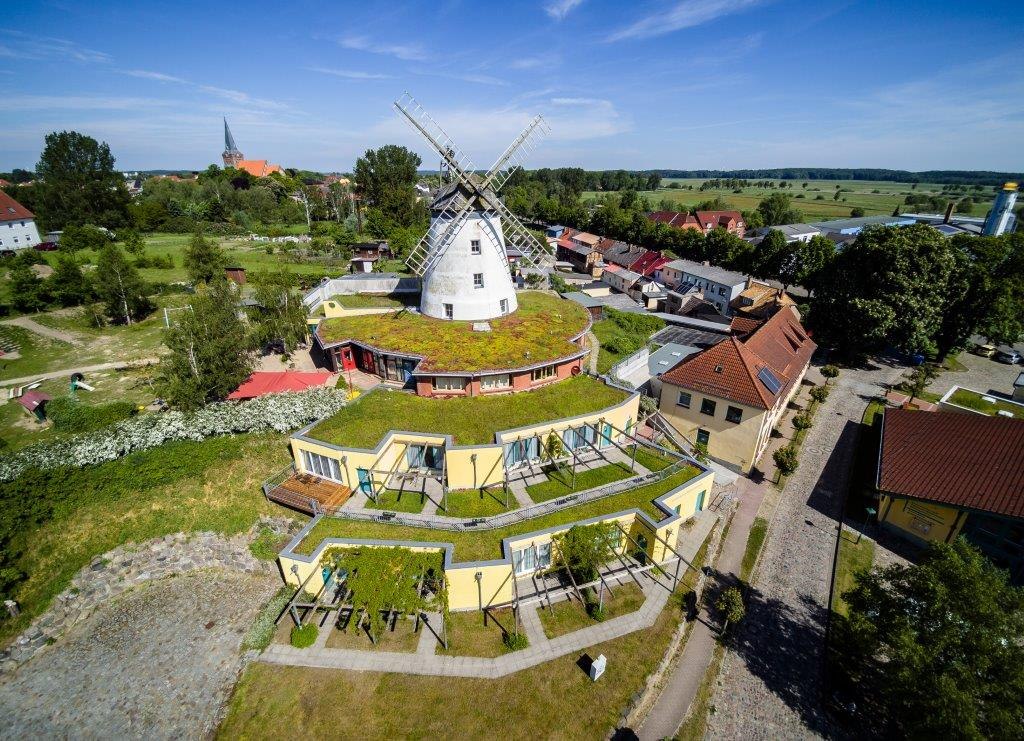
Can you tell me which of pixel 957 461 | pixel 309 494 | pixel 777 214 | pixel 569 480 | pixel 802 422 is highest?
pixel 777 214

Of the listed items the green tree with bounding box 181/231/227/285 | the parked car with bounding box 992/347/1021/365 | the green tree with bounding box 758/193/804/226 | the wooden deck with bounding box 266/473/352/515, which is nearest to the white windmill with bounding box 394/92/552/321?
the wooden deck with bounding box 266/473/352/515

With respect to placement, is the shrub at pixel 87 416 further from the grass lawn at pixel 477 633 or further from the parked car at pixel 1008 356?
the parked car at pixel 1008 356

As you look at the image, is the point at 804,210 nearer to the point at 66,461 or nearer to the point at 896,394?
the point at 896,394

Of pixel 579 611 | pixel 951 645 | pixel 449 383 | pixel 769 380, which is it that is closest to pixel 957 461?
pixel 769 380

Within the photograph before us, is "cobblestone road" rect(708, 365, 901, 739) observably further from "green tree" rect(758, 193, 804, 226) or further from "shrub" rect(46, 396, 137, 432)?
"green tree" rect(758, 193, 804, 226)

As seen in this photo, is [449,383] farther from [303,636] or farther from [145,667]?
[145,667]

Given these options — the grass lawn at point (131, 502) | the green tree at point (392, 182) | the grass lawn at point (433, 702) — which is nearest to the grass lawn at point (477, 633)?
the grass lawn at point (433, 702)
